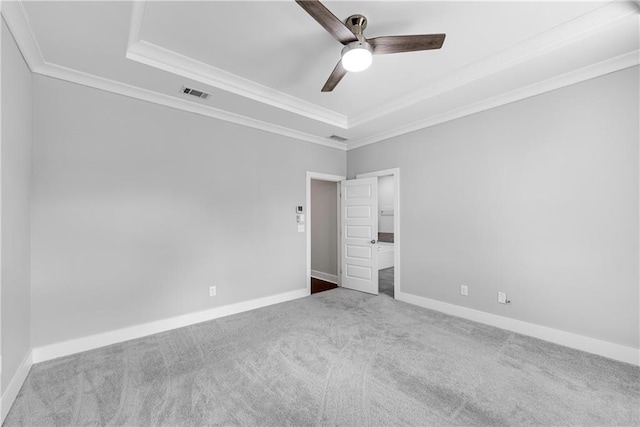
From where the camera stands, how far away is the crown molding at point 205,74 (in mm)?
2463

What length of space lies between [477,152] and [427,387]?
2904 millimetres

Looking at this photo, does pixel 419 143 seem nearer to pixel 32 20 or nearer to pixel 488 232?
pixel 488 232

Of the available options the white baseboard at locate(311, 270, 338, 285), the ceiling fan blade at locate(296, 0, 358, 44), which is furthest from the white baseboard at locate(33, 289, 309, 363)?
the ceiling fan blade at locate(296, 0, 358, 44)

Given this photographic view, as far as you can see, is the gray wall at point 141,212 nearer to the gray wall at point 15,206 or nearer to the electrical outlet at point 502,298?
the gray wall at point 15,206

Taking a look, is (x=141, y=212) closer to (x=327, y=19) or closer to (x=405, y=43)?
(x=327, y=19)

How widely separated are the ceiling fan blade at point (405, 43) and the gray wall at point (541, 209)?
1889 millimetres

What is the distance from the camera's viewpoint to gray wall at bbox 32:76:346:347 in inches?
106

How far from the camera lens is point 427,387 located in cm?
222

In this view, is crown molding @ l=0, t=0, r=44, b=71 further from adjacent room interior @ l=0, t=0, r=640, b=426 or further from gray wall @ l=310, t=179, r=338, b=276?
gray wall @ l=310, t=179, r=338, b=276

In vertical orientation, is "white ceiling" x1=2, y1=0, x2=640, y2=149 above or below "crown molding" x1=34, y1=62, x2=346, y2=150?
above

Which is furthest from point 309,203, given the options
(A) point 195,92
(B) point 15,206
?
(B) point 15,206

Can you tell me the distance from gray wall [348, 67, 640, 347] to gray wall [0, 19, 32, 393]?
4433 millimetres

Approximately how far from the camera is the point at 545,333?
3045 millimetres

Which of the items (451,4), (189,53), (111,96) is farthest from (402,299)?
(111,96)
